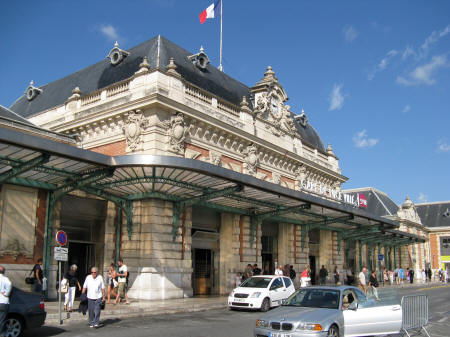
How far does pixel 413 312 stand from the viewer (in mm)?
10242

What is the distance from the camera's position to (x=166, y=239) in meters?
20.8

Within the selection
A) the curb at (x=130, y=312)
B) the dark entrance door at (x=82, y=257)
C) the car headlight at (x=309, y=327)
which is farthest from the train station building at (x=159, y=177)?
the car headlight at (x=309, y=327)

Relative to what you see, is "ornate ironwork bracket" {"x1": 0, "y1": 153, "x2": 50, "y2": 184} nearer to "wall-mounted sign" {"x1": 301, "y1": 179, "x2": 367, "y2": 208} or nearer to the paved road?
the paved road

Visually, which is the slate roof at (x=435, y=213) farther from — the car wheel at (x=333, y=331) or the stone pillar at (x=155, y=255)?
the car wheel at (x=333, y=331)

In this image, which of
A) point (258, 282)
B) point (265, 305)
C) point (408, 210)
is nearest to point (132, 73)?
point (258, 282)

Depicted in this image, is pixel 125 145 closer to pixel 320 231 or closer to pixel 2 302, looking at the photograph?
pixel 2 302

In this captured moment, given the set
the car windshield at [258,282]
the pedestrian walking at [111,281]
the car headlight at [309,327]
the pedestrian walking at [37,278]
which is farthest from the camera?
the car windshield at [258,282]

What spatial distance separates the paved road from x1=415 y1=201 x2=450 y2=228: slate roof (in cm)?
5914

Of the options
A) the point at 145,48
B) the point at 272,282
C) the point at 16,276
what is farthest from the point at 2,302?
the point at 145,48

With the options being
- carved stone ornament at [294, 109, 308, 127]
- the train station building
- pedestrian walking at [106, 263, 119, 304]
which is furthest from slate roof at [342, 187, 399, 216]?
pedestrian walking at [106, 263, 119, 304]

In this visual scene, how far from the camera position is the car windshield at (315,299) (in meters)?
9.77

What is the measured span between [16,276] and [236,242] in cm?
1181

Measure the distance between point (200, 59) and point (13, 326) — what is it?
2058 cm

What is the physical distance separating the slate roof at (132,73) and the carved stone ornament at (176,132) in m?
2.59
